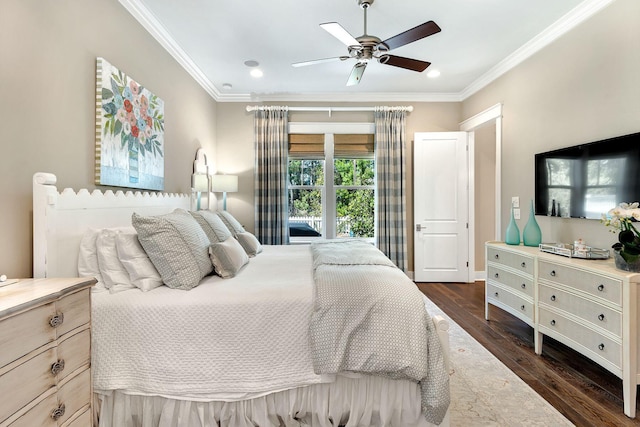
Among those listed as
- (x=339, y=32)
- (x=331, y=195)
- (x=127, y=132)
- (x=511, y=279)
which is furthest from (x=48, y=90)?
(x=511, y=279)

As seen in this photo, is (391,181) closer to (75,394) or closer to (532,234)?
(532,234)

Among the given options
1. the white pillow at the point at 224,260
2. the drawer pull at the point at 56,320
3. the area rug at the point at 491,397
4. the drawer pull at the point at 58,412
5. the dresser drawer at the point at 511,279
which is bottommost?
the area rug at the point at 491,397

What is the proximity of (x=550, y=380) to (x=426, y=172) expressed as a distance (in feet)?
9.77

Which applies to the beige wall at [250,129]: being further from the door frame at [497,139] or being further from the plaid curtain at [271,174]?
the door frame at [497,139]

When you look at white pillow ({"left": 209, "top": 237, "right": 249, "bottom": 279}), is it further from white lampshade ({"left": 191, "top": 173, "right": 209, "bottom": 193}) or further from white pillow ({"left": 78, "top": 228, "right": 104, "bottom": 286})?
white lampshade ({"left": 191, "top": 173, "right": 209, "bottom": 193})

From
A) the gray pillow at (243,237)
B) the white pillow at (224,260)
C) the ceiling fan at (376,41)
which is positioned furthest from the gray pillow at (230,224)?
the ceiling fan at (376,41)

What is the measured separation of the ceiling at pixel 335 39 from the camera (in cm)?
254

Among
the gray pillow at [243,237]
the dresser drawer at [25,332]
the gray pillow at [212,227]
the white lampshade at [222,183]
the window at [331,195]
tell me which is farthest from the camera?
the window at [331,195]

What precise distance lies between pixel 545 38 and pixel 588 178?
4.84ft

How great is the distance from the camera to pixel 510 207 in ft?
11.7

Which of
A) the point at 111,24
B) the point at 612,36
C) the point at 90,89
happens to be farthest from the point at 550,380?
the point at 111,24

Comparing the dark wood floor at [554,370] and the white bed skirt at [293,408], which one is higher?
the white bed skirt at [293,408]

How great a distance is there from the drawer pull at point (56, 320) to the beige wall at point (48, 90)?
587 millimetres

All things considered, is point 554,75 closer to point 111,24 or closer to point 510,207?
point 510,207
